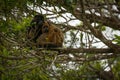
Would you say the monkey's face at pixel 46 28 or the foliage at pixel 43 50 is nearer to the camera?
the foliage at pixel 43 50

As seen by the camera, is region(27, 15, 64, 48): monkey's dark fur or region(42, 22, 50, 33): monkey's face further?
region(42, 22, 50, 33): monkey's face

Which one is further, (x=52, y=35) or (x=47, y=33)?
(x=47, y=33)

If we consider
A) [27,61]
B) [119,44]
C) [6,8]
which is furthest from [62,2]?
[27,61]

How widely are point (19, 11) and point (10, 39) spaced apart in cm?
41

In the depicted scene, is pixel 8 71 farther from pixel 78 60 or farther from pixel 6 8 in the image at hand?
pixel 6 8

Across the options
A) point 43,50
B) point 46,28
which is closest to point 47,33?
point 46,28

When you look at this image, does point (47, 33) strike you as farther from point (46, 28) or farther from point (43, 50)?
point (43, 50)

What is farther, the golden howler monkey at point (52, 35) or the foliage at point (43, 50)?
the golden howler monkey at point (52, 35)

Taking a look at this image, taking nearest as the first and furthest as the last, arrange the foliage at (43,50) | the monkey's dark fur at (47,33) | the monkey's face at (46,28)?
the foliage at (43,50)
the monkey's dark fur at (47,33)
the monkey's face at (46,28)

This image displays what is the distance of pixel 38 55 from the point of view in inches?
178

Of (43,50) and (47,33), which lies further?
(47,33)

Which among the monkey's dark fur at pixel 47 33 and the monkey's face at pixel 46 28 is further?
the monkey's face at pixel 46 28

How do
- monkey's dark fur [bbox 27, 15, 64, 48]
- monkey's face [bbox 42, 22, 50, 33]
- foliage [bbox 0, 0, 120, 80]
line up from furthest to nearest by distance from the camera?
1. monkey's face [bbox 42, 22, 50, 33]
2. monkey's dark fur [bbox 27, 15, 64, 48]
3. foliage [bbox 0, 0, 120, 80]

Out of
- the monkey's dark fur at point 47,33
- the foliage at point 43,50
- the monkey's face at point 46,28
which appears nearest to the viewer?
the foliage at point 43,50
